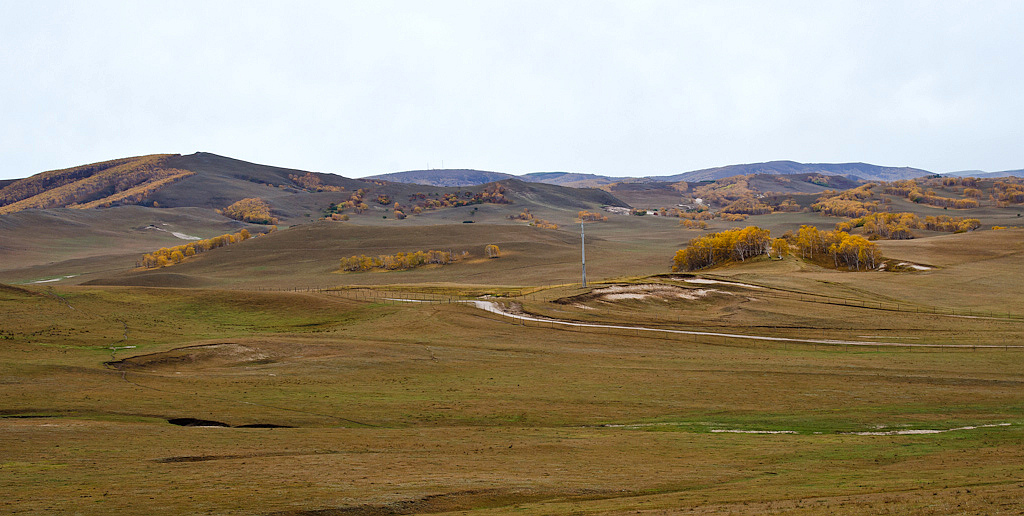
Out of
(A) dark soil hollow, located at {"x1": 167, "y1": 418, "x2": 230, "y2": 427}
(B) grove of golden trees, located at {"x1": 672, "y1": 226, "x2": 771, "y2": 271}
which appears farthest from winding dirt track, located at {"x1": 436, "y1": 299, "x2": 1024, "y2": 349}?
(B) grove of golden trees, located at {"x1": 672, "y1": 226, "x2": 771, "y2": 271}

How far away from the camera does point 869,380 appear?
35562mm

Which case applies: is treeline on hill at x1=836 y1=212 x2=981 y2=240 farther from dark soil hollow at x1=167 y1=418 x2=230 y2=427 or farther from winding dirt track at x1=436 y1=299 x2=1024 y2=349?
dark soil hollow at x1=167 y1=418 x2=230 y2=427

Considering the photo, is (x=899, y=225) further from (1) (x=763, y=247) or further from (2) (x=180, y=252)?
(2) (x=180, y=252)

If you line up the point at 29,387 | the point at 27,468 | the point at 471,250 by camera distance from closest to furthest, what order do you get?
1. the point at 27,468
2. the point at 29,387
3. the point at 471,250

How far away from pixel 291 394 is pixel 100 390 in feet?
26.6

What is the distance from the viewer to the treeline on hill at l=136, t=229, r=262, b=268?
149125 millimetres

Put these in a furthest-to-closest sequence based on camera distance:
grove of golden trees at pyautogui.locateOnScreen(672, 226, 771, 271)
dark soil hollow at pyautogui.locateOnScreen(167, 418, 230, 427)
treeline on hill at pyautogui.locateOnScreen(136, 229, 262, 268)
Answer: treeline on hill at pyautogui.locateOnScreen(136, 229, 262, 268) → grove of golden trees at pyautogui.locateOnScreen(672, 226, 771, 271) → dark soil hollow at pyautogui.locateOnScreen(167, 418, 230, 427)

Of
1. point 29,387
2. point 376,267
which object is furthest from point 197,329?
point 376,267

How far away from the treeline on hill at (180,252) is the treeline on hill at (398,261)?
39132 millimetres

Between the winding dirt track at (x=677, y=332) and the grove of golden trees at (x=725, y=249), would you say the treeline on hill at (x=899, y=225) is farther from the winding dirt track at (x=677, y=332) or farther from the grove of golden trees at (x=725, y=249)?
the winding dirt track at (x=677, y=332)

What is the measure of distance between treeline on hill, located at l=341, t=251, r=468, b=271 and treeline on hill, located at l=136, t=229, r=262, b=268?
39.1 meters

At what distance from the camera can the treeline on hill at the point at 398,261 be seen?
139375 millimetres

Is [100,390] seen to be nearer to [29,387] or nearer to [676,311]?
[29,387]

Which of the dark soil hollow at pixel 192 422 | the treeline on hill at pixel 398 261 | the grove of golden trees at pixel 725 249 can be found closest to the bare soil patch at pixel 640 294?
the grove of golden trees at pixel 725 249
